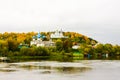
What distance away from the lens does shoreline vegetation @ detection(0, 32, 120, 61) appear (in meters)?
73.2

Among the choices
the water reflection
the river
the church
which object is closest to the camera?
the river

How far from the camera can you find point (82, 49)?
3556 inches

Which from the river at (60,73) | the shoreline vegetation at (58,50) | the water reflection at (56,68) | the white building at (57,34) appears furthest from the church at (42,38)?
the river at (60,73)

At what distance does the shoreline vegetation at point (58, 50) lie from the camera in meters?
73.2

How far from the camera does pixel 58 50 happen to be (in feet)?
291

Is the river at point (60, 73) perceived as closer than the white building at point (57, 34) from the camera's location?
Yes

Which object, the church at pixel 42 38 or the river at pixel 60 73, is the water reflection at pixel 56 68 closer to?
the river at pixel 60 73

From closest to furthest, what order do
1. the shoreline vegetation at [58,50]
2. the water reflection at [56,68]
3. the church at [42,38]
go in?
1. the water reflection at [56,68]
2. the shoreline vegetation at [58,50]
3. the church at [42,38]

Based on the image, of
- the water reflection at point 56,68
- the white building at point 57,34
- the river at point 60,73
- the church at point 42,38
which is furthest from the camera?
the white building at point 57,34

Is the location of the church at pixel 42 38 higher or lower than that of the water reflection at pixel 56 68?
higher

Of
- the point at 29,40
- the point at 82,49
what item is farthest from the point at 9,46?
the point at 29,40

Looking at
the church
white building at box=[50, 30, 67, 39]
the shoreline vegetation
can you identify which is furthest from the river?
white building at box=[50, 30, 67, 39]

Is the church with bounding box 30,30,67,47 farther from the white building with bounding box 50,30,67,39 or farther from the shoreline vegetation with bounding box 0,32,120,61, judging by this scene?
the shoreline vegetation with bounding box 0,32,120,61

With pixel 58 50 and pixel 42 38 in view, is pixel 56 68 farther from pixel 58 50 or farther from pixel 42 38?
pixel 42 38
